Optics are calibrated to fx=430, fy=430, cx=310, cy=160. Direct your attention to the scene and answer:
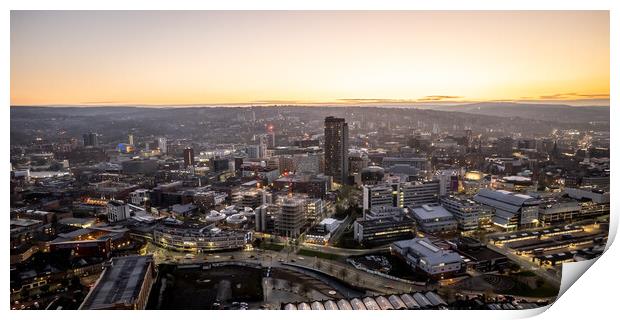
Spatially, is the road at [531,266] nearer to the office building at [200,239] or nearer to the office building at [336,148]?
the office building at [200,239]

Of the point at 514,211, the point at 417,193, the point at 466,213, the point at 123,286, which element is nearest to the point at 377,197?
the point at 417,193

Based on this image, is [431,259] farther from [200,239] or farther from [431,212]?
[200,239]

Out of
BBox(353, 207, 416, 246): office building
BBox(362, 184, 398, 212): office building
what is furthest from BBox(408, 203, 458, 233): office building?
BBox(362, 184, 398, 212): office building

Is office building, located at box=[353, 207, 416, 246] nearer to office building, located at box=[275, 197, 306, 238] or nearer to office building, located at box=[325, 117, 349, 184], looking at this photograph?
office building, located at box=[275, 197, 306, 238]

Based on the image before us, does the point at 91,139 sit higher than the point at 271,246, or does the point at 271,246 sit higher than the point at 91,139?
the point at 91,139

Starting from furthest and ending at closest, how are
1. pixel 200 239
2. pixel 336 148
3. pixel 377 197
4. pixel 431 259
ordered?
pixel 336 148 → pixel 377 197 → pixel 200 239 → pixel 431 259

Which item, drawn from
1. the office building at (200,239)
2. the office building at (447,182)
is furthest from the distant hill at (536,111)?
the office building at (200,239)

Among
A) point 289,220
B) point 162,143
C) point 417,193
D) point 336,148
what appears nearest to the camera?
point 289,220
